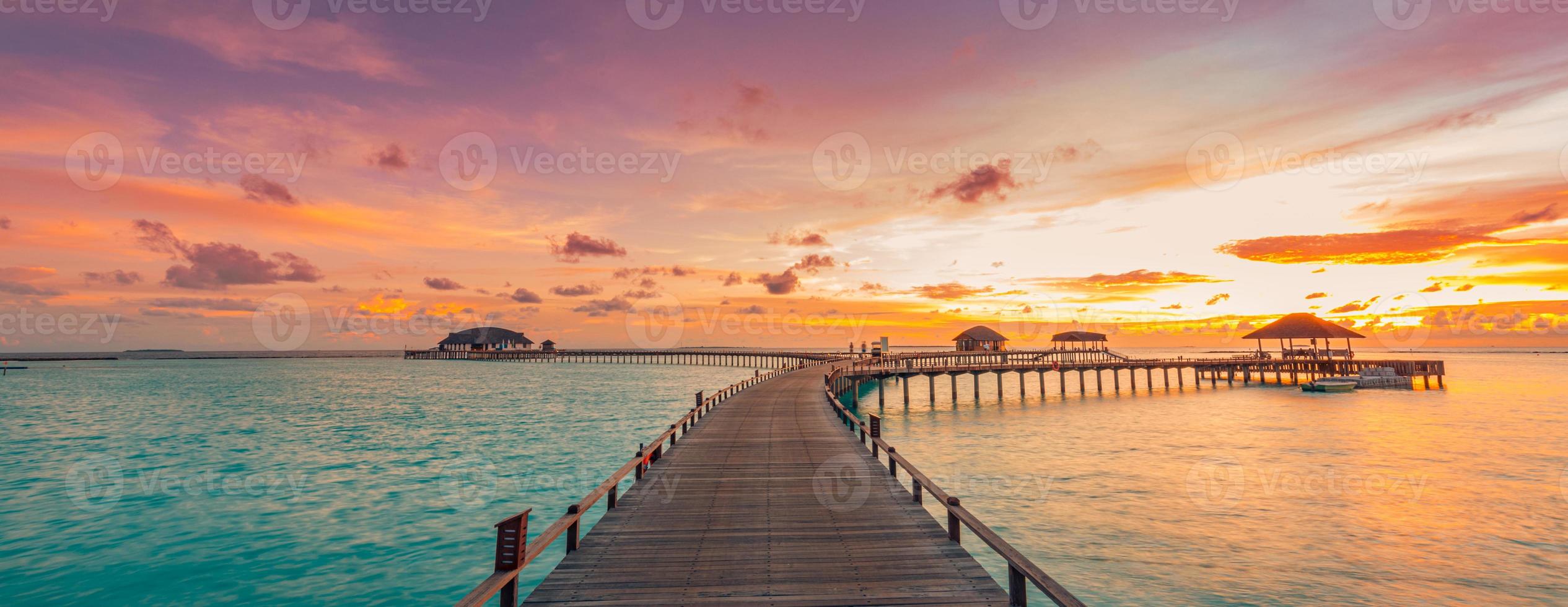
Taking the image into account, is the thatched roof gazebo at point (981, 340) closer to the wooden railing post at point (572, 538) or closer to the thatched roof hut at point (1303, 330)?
the thatched roof hut at point (1303, 330)

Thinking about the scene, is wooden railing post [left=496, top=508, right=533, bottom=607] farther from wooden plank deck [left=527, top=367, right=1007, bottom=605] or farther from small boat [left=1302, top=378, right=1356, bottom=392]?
small boat [left=1302, top=378, right=1356, bottom=392]

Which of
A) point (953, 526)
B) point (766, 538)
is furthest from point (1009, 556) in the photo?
Answer: point (766, 538)

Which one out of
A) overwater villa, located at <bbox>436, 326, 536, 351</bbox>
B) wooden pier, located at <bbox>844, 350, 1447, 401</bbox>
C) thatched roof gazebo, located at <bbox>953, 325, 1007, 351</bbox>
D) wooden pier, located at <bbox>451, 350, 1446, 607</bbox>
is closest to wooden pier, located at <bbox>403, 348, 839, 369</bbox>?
overwater villa, located at <bbox>436, 326, 536, 351</bbox>

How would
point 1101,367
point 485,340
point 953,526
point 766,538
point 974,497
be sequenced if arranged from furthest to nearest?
point 485,340 → point 1101,367 → point 974,497 → point 766,538 → point 953,526

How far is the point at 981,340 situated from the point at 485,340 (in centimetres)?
13703

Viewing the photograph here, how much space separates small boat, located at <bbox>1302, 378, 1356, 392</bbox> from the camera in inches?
2286

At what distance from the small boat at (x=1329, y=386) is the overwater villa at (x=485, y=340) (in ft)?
549

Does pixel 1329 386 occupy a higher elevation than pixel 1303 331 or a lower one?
lower

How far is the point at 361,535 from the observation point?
16375 mm

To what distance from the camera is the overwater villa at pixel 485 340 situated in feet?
575

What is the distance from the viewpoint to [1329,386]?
190 feet

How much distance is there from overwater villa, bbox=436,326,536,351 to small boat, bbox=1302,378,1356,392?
549 feet

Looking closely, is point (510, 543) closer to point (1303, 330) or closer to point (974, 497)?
point (974, 497)

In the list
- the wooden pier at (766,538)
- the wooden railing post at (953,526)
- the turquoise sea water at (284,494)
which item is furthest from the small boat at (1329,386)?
the wooden railing post at (953,526)
